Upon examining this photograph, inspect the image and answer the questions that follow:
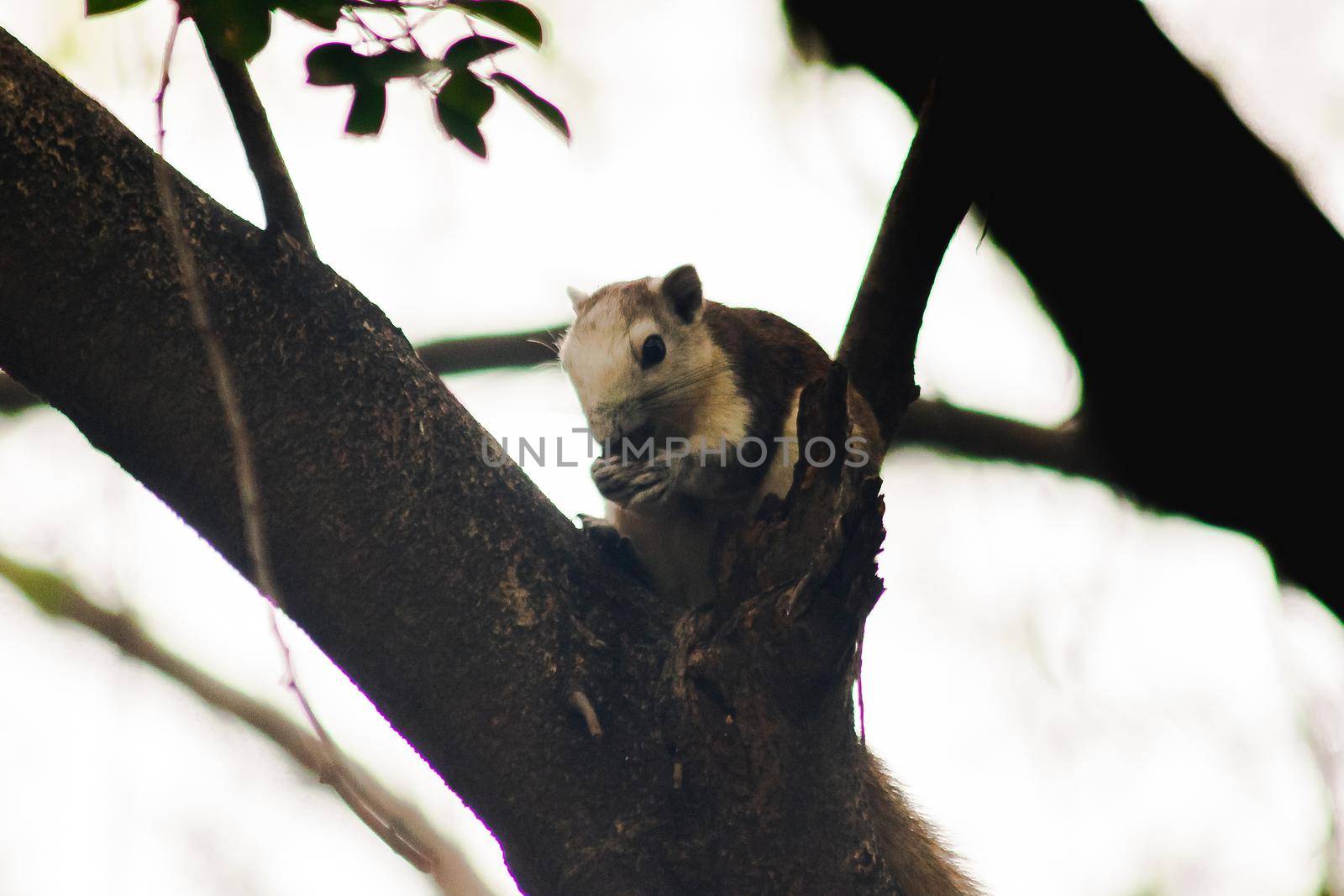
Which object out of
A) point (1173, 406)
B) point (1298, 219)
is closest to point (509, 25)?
point (1298, 219)

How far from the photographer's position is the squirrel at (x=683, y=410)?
12.2 feet

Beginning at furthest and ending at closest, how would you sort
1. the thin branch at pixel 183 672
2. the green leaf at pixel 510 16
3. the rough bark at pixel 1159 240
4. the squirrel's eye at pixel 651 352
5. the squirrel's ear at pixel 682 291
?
the thin branch at pixel 183 672 → the squirrel's ear at pixel 682 291 → the squirrel's eye at pixel 651 352 → the rough bark at pixel 1159 240 → the green leaf at pixel 510 16

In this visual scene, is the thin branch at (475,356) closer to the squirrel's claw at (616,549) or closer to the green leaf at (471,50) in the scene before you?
the squirrel's claw at (616,549)

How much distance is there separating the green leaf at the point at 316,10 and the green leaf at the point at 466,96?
10.0 inches

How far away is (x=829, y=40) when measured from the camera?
161 inches

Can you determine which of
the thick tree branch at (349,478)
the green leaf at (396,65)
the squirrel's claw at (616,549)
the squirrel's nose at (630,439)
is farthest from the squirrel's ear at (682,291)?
the green leaf at (396,65)

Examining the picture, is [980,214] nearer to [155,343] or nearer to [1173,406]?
[1173,406]

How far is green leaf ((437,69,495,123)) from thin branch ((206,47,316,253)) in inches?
13.6

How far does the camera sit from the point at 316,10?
204 centimetres

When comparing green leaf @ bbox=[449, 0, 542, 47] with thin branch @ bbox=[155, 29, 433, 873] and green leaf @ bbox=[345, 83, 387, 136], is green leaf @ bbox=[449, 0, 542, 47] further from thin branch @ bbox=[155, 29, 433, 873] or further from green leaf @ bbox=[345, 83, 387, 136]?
thin branch @ bbox=[155, 29, 433, 873]

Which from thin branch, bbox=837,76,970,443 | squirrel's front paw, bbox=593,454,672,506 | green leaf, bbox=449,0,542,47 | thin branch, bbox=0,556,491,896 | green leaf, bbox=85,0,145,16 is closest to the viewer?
green leaf, bbox=85,0,145,16

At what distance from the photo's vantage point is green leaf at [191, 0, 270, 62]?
1960mm

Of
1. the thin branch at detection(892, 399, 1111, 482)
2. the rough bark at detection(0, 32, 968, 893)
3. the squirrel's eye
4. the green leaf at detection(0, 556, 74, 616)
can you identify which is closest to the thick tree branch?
the rough bark at detection(0, 32, 968, 893)

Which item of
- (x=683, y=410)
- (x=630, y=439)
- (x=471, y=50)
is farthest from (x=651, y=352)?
(x=471, y=50)
